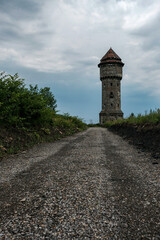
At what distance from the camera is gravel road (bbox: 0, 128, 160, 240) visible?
1.95 metres

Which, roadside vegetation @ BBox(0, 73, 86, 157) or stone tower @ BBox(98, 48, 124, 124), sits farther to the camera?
stone tower @ BBox(98, 48, 124, 124)

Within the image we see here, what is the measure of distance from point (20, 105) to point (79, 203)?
303 inches

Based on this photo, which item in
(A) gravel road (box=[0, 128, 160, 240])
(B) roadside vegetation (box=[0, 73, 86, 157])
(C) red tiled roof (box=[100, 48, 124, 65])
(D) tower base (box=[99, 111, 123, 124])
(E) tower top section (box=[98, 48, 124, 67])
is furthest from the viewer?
(C) red tiled roof (box=[100, 48, 124, 65])

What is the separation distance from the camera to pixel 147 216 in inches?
88.9

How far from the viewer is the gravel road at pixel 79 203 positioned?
6.40 feet

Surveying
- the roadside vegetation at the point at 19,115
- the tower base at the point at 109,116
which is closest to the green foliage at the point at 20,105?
the roadside vegetation at the point at 19,115

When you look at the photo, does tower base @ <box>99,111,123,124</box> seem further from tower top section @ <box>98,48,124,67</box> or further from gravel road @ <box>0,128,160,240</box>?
gravel road @ <box>0,128,160,240</box>

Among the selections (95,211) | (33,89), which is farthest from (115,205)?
(33,89)

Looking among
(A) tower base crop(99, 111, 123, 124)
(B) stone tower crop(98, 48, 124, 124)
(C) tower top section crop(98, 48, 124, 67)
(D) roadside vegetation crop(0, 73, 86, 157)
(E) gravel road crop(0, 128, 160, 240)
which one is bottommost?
(E) gravel road crop(0, 128, 160, 240)

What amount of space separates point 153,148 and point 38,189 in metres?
5.76

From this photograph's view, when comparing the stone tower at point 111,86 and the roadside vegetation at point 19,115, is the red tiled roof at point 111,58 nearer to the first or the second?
the stone tower at point 111,86

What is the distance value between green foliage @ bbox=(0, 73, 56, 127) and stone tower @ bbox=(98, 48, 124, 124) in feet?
141

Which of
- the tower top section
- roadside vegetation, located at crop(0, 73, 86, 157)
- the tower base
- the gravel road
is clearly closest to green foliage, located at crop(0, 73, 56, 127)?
roadside vegetation, located at crop(0, 73, 86, 157)

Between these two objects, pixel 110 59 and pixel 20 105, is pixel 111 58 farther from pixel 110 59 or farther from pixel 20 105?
pixel 20 105
